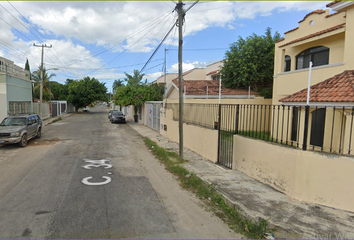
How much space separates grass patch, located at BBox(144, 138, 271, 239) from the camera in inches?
153

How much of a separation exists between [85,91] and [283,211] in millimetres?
44426

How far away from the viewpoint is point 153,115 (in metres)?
20.3

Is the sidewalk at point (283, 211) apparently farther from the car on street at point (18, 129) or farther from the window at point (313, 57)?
the car on street at point (18, 129)

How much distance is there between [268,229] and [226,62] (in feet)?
60.7

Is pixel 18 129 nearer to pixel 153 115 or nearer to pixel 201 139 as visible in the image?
pixel 201 139

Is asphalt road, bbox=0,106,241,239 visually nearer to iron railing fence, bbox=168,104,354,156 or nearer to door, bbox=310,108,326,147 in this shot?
iron railing fence, bbox=168,104,354,156

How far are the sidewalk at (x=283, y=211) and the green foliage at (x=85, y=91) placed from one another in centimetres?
4182

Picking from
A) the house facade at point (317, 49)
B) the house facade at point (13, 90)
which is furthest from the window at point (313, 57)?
the house facade at point (13, 90)

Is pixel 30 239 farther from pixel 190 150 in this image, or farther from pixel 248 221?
pixel 190 150

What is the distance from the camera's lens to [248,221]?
162 inches

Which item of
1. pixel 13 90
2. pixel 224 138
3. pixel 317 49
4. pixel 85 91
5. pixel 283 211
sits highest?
pixel 317 49

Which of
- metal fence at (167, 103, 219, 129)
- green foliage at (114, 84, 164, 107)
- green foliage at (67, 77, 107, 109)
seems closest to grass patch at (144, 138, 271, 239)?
metal fence at (167, 103, 219, 129)

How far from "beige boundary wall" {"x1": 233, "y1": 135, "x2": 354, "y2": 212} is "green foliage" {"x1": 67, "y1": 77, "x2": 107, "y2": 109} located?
1674 inches

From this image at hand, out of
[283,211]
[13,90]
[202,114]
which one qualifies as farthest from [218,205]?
[13,90]
